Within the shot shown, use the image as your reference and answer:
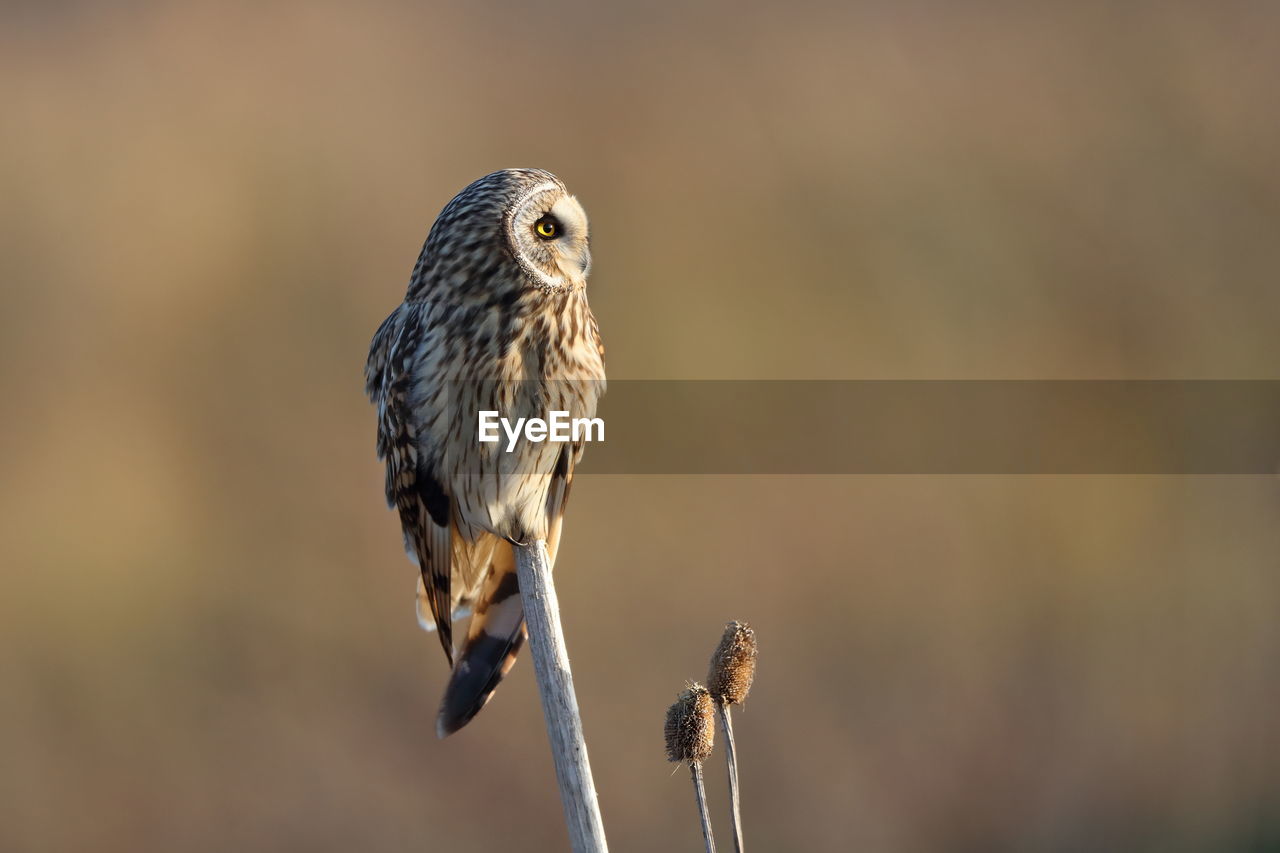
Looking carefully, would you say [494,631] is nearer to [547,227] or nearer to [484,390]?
[484,390]

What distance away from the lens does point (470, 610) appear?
1669 millimetres

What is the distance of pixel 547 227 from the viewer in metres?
1.42

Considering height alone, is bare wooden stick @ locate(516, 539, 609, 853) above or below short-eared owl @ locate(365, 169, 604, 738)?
below

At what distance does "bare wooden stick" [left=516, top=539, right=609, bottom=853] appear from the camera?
1.17 meters

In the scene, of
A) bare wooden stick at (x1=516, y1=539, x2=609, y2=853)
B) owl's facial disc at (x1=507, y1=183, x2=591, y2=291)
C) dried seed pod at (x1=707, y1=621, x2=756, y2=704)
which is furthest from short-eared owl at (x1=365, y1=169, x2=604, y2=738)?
dried seed pod at (x1=707, y1=621, x2=756, y2=704)

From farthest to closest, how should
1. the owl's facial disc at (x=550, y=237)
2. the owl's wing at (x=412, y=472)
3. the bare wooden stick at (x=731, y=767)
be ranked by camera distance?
the owl's wing at (x=412, y=472) → the owl's facial disc at (x=550, y=237) → the bare wooden stick at (x=731, y=767)

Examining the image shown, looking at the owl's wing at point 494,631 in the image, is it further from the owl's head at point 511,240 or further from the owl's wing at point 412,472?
the owl's head at point 511,240

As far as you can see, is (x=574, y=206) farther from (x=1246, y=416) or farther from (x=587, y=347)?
(x=1246, y=416)

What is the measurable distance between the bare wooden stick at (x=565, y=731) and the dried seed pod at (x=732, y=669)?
0.54ft

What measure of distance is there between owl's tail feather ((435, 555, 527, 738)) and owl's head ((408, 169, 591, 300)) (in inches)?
18.0

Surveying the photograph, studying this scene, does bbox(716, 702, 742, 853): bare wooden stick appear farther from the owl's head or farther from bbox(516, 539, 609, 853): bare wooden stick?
the owl's head

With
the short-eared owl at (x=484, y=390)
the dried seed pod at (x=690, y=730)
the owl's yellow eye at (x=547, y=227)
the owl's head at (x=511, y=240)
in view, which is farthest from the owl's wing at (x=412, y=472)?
the dried seed pod at (x=690, y=730)

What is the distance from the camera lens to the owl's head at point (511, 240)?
1.39m

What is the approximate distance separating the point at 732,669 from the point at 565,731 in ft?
0.70
